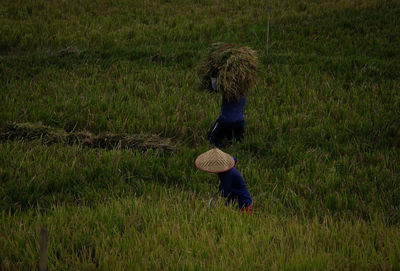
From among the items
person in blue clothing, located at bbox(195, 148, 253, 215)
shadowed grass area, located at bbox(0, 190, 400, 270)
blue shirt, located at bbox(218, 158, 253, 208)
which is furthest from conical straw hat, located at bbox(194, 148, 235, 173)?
shadowed grass area, located at bbox(0, 190, 400, 270)

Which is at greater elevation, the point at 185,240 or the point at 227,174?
the point at 227,174

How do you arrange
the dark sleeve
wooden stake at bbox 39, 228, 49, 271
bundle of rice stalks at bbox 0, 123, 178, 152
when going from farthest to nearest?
1. bundle of rice stalks at bbox 0, 123, 178, 152
2. the dark sleeve
3. wooden stake at bbox 39, 228, 49, 271

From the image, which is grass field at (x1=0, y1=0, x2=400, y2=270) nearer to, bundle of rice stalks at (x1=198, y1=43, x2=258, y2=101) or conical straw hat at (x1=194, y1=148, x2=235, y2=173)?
conical straw hat at (x1=194, y1=148, x2=235, y2=173)

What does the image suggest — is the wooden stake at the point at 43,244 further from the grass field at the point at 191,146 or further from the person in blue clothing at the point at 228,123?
the person in blue clothing at the point at 228,123

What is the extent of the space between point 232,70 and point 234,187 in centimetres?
186

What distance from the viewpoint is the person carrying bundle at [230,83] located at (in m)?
4.53

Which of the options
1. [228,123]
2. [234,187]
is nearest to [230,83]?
[228,123]

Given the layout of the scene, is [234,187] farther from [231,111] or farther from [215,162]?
[231,111]

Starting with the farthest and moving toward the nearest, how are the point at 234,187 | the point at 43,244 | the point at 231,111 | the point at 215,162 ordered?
the point at 231,111, the point at 234,187, the point at 215,162, the point at 43,244

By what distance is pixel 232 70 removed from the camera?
→ 4.52 metres

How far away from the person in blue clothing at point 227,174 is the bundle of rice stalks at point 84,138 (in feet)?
5.25

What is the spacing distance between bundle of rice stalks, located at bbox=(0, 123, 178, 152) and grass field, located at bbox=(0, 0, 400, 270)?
3.6 inches

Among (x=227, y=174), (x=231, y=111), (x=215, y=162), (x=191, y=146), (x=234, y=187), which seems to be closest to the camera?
(x=215, y=162)

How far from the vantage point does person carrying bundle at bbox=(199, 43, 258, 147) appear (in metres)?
4.53
